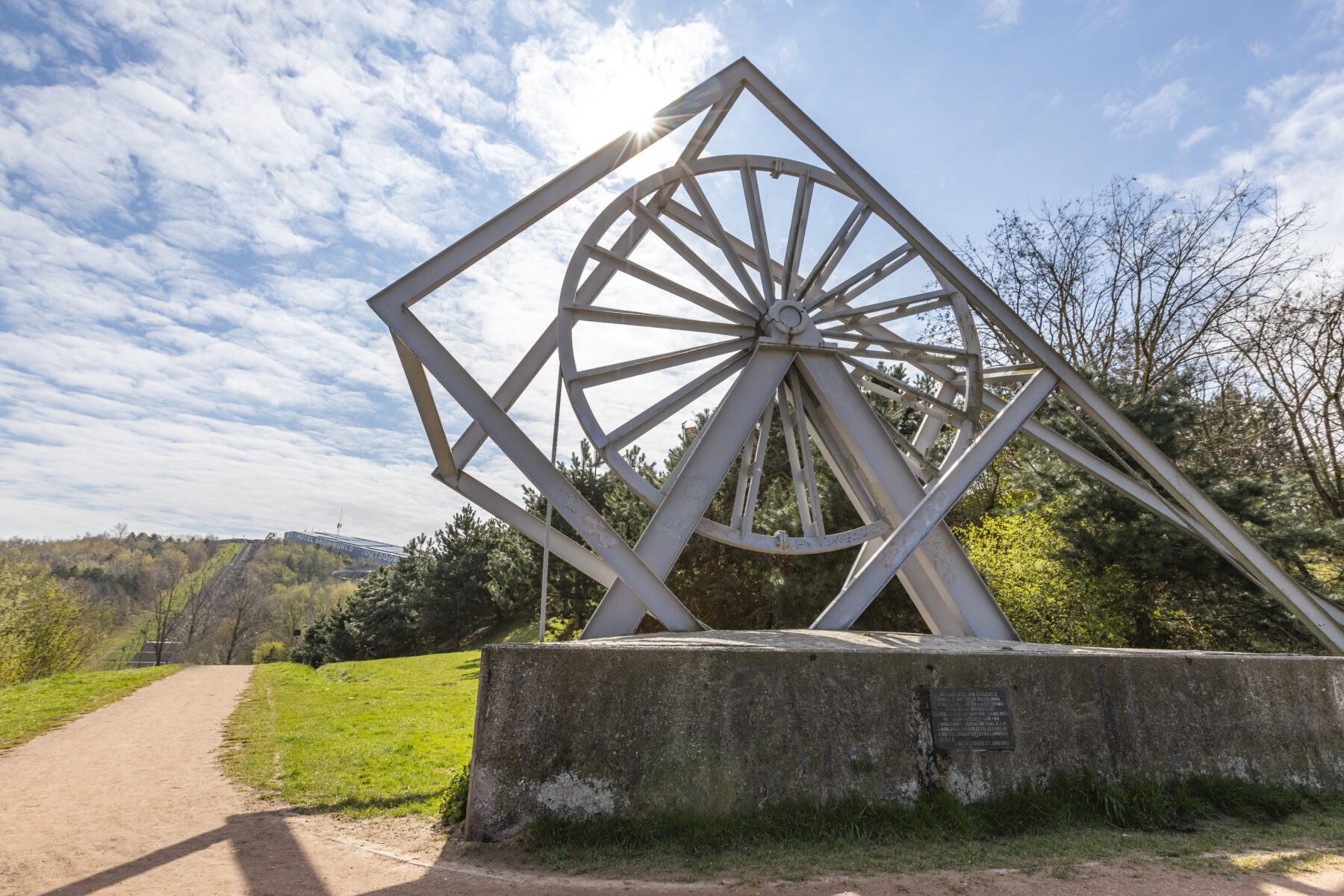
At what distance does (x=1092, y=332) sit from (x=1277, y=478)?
7.87m

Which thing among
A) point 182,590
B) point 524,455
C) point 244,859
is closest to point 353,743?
point 244,859

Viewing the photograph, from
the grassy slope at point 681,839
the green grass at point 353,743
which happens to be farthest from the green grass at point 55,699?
the grassy slope at point 681,839

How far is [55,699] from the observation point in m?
14.8

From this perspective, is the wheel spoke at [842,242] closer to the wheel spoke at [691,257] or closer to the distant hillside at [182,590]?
the wheel spoke at [691,257]

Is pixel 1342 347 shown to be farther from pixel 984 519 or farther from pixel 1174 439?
pixel 984 519

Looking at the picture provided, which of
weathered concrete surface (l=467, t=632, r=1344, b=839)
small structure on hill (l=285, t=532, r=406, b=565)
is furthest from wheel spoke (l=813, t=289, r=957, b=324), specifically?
small structure on hill (l=285, t=532, r=406, b=565)

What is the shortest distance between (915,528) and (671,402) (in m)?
3.28

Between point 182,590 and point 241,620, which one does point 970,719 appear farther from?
point 182,590

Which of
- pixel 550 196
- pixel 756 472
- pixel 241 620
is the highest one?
pixel 550 196

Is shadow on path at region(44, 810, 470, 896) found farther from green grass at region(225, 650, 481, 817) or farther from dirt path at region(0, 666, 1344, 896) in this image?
green grass at region(225, 650, 481, 817)

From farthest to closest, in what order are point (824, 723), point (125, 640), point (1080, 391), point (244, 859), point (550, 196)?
point (125, 640), point (1080, 391), point (550, 196), point (824, 723), point (244, 859)

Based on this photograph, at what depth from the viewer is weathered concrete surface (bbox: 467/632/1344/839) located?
535 centimetres

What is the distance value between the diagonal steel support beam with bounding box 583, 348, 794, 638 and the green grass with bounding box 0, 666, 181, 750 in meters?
9.40

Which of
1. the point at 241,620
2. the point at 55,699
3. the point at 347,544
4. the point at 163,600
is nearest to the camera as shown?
the point at 55,699
